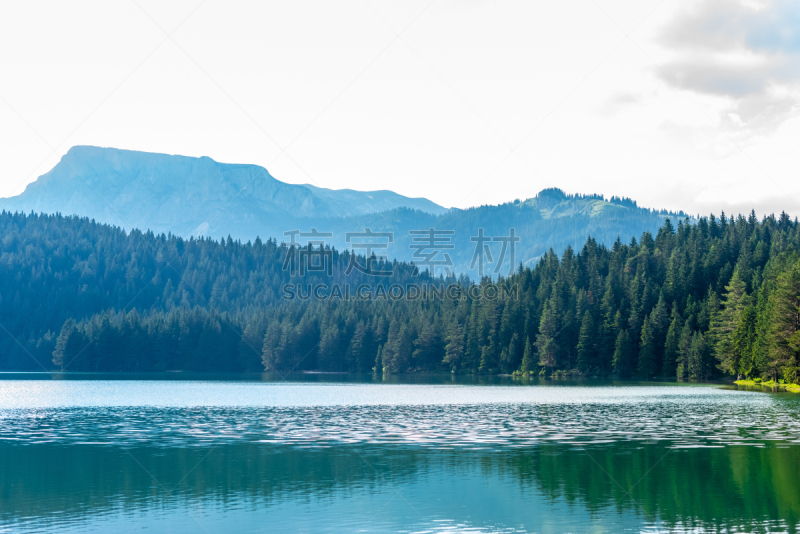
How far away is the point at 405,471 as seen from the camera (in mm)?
35625

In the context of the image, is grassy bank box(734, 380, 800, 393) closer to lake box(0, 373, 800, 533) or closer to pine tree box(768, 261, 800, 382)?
pine tree box(768, 261, 800, 382)

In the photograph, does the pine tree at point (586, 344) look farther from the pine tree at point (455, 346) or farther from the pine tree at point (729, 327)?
the pine tree at point (455, 346)

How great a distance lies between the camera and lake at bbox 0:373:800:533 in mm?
26500

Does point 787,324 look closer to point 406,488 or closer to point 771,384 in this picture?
point 771,384

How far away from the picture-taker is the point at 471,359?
181 meters

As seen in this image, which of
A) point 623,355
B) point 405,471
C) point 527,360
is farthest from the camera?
point 527,360

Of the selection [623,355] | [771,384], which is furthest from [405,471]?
[623,355]

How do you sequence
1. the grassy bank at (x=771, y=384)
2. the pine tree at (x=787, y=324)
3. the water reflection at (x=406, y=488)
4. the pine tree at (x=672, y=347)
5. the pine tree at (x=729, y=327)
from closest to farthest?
the water reflection at (x=406, y=488) < the grassy bank at (x=771, y=384) < the pine tree at (x=787, y=324) < the pine tree at (x=729, y=327) < the pine tree at (x=672, y=347)

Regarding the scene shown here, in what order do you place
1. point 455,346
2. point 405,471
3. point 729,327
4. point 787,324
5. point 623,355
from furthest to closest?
point 455,346, point 623,355, point 729,327, point 787,324, point 405,471

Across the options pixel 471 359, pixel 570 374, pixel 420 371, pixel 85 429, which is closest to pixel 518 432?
pixel 85 429

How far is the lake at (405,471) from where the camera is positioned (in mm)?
26500

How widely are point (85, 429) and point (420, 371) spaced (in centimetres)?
14330

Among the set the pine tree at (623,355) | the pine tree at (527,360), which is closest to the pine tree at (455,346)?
the pine tree at (527,360)

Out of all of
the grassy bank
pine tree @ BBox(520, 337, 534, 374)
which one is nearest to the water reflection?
the grassy bank
